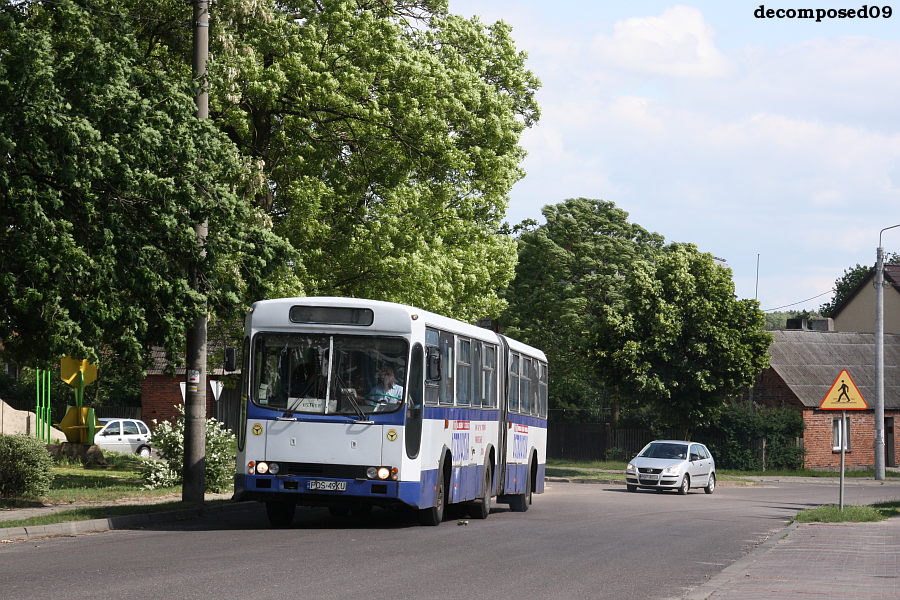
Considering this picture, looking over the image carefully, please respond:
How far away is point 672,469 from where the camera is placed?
3703 cm

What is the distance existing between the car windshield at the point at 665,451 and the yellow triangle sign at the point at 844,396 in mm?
15452

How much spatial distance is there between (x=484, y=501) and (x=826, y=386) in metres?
38.8

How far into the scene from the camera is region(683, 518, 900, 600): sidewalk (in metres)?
11.6

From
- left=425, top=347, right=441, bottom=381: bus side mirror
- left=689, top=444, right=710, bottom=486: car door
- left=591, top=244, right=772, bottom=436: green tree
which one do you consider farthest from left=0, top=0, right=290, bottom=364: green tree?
left=591, top=244, right=772, bottom=436: green tree

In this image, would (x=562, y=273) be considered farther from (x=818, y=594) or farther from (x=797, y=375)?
(x=818, y=594)

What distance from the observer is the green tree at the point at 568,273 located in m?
62.0

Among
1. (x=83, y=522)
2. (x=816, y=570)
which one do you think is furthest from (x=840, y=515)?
(x=83, y=522)

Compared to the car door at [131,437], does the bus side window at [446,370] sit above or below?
above

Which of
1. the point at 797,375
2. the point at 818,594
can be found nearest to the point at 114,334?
the point at 818,594

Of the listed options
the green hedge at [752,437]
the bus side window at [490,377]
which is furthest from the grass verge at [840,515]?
the green hedge at [752,437]

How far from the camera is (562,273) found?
62844 mm

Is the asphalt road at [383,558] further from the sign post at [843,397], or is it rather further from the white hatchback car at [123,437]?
the white hatchback car at [123,437]

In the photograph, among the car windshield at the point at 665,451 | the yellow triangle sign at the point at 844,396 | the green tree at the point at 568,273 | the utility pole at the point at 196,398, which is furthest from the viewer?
the green tree at the point at 568,273

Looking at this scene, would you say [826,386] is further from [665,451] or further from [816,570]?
[816,570]
